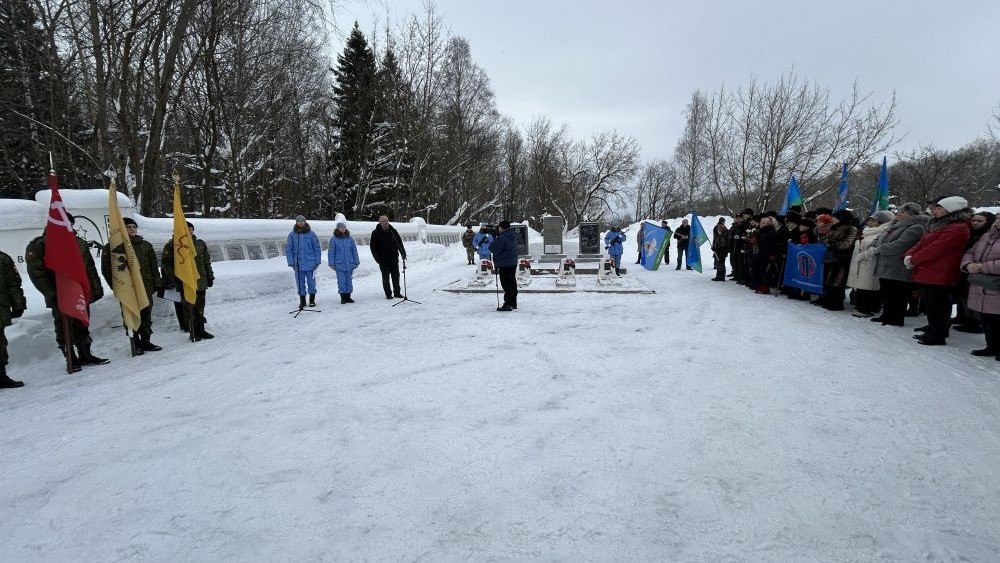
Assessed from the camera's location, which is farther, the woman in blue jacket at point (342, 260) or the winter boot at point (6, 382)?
the woman in blue jacket at point (342, 260)

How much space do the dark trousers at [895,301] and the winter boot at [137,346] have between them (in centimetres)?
1086

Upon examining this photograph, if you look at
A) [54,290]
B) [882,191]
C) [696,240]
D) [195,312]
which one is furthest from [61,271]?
[882,191]

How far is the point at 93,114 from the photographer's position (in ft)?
41.0

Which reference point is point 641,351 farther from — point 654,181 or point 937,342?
point 654,181

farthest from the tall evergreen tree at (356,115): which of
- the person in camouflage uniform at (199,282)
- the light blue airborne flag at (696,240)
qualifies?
the person in camouflage uniform at (199,282)

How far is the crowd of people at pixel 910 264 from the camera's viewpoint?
493 cm

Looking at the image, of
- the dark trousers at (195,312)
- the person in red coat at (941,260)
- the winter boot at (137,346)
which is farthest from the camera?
the dark trousers at (195,312)

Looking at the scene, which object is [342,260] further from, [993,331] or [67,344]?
[993,331]

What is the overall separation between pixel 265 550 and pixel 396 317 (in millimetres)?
5604

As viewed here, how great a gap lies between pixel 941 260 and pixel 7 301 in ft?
36.1

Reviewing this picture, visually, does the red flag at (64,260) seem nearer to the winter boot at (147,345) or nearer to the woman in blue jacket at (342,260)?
the winter boot at (147,345)

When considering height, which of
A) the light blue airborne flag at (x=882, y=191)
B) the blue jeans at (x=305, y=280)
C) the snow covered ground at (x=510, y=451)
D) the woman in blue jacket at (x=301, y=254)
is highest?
the light blue airborne flag at (x=882, y=191)

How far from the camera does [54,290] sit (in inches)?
205

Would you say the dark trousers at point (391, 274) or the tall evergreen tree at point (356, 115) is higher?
the tall evergreen tree at point (356, 115)
